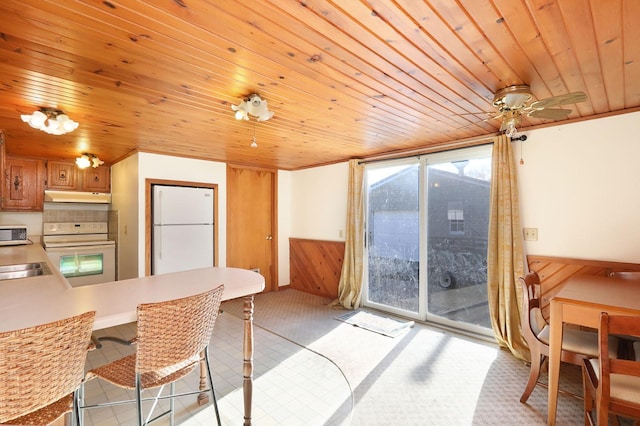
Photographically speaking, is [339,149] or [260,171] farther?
[260,171]

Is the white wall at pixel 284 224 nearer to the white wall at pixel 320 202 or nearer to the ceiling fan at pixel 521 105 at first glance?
the white wall at pixel 320 202

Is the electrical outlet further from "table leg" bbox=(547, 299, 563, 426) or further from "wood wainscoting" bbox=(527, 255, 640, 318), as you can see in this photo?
"table leg" bbox=(547, 299, 563, 426)

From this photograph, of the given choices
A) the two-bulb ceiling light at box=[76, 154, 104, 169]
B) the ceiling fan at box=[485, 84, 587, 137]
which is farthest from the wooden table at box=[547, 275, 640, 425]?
the two-bulb ceiling light at box=[76, 154, 104, 169]

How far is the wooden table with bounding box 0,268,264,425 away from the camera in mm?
1262

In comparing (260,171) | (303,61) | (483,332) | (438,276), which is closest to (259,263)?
(260,171)

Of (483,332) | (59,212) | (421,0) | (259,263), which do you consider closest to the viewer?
(421,0)

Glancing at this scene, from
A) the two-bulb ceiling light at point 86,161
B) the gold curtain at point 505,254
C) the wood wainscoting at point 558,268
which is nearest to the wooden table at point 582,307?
the wood wainscoting at point 558,268

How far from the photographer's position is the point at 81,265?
14.9 feet

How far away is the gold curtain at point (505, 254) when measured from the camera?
3080 millimetres

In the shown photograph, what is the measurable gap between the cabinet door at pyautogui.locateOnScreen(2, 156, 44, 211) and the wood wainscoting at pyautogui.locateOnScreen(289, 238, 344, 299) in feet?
13.2

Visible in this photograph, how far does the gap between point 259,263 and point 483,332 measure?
368 centimetres

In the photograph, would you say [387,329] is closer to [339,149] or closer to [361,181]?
[361,181]

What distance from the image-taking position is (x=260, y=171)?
557cm

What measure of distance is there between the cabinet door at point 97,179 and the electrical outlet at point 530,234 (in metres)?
6.18
